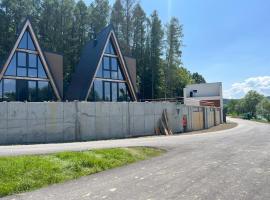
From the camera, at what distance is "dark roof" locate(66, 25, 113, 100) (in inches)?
1259

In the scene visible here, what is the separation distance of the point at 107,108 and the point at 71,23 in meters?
28.8

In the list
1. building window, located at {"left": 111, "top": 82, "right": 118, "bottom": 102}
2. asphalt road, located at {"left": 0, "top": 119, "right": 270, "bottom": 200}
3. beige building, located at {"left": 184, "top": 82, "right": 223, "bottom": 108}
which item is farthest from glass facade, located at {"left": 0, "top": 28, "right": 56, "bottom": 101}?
beige building, located at {"left": 184, "top": 82, "right": 223, "bottom": 108}

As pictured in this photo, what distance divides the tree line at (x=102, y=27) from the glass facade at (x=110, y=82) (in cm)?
1218

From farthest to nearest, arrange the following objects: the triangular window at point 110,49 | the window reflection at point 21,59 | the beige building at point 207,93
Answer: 1. the beige building at point 207,93
2. the triangular window at point 110,49
3. the window reflection at point 21,59

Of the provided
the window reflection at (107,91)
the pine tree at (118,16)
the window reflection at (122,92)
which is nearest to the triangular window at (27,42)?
the window reflection at (107,91)

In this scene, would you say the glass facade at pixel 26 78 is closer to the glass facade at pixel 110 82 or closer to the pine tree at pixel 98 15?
the glass facade at pixel 110 82

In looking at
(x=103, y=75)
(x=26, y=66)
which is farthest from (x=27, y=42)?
(x=103, y=75)

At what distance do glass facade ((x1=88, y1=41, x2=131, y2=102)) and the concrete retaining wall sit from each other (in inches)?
278

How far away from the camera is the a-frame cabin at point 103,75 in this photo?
106ft

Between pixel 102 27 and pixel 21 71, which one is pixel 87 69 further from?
pixel 102 27

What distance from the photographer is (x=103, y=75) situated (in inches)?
1313

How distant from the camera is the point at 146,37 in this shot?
56.6 metres

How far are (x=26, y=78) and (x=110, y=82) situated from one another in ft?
28.0

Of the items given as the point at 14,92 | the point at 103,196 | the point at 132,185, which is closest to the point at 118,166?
the point at 132,185
